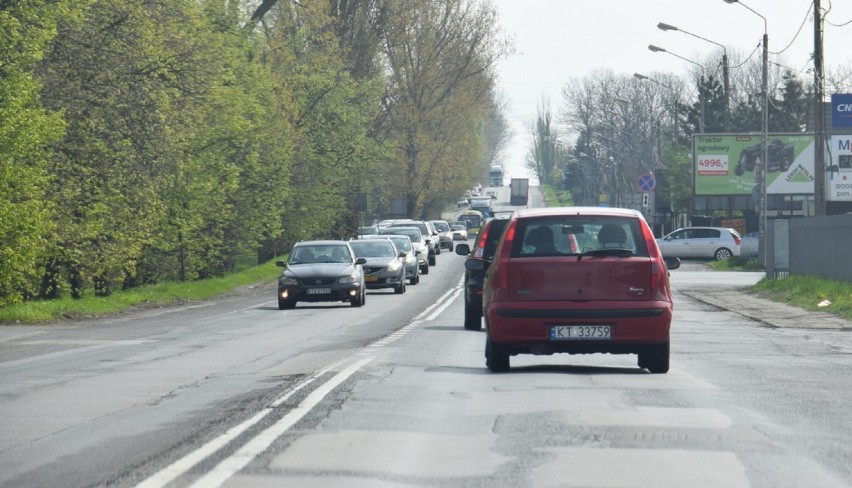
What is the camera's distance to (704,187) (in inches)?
2906

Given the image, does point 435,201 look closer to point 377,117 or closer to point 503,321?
point 377,117

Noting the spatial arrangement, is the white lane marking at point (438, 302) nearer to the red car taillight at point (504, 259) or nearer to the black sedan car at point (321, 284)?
the black sedan car at point (321, 284)

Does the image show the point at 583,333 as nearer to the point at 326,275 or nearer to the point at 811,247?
the point at 326,275

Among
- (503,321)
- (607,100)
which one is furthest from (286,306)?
(607,100)

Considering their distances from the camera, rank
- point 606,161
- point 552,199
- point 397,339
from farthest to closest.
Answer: point 552,199
point 606,161
point 397,339

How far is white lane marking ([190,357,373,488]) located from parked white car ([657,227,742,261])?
57638 millimetres

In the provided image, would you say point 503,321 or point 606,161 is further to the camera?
point 606,161

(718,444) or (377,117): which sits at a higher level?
(377,117)

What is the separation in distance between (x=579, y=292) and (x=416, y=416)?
3.98 meters

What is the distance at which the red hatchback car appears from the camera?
48.8ft

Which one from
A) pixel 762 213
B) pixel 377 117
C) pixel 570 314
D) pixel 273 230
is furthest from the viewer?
pixel 377 117

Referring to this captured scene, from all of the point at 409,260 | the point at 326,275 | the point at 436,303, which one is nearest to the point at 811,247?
the point at 436,303

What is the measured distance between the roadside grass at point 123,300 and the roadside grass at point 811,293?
15.2m

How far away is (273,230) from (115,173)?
2029 centimetres
